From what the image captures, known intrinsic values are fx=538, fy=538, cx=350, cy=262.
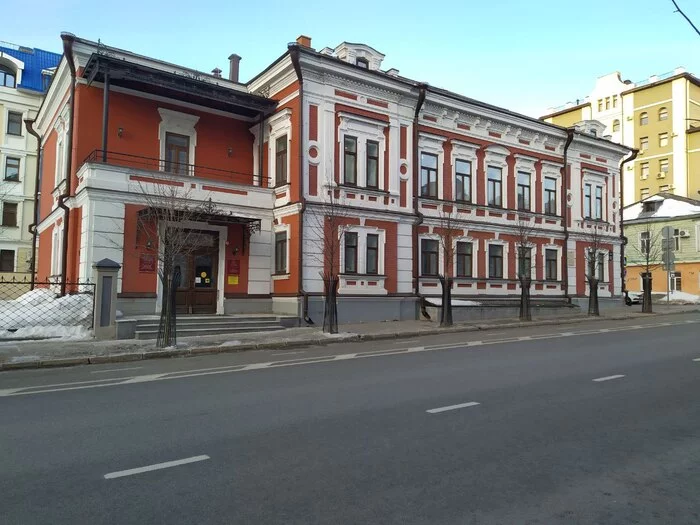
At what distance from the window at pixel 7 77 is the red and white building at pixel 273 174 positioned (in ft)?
54.2

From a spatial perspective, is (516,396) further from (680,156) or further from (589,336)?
(680,156)

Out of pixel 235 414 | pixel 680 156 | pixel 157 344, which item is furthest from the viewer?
pixel 680 156

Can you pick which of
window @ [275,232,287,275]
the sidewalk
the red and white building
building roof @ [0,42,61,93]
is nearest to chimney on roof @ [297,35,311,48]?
the red and white building

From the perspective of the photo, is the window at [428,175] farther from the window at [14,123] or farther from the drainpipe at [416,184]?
the window at [14,123]

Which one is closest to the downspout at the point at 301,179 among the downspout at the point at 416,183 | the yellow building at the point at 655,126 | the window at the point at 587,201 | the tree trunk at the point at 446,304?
the tree trunk at the point at 446,304

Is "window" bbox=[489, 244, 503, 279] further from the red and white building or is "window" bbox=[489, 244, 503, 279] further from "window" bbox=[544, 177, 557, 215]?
"window" bbox=[544, 177, 557, 215]

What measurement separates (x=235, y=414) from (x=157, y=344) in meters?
8.06

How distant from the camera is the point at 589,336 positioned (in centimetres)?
1589

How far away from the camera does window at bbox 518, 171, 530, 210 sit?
27484mm

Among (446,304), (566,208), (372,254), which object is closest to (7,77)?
(372,254)

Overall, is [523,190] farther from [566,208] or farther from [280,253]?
[280,253]

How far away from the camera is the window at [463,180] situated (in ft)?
82.0

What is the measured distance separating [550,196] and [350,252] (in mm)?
13890

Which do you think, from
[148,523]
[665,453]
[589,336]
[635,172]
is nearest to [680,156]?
[635,172]
